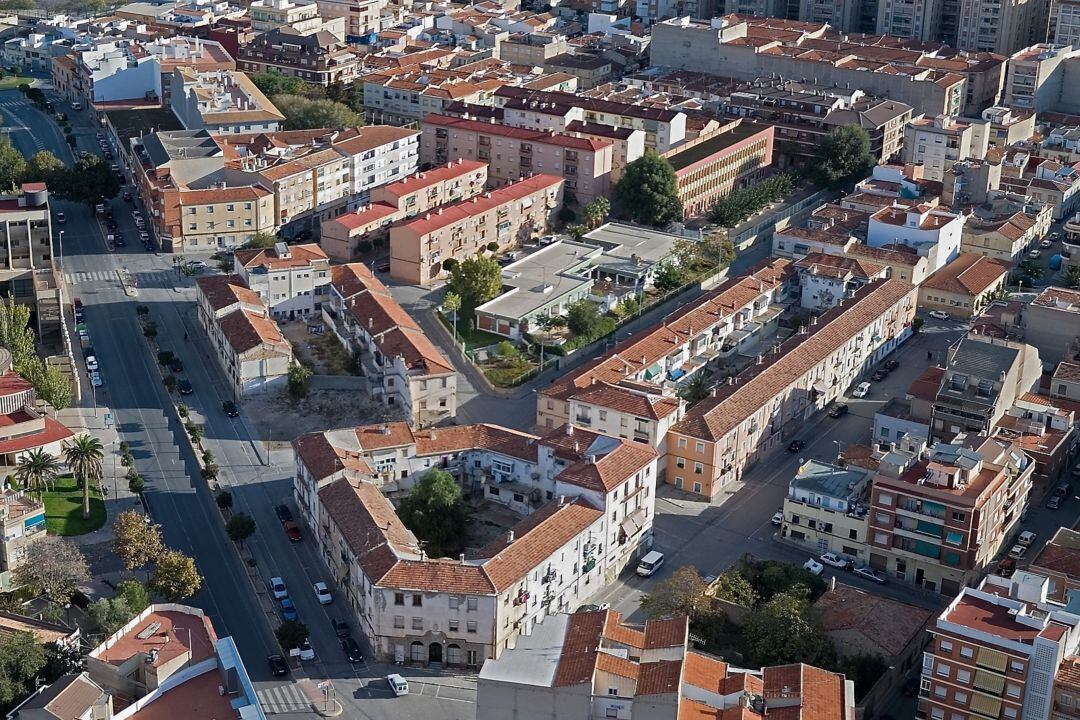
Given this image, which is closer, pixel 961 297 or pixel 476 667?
pixel 476 667

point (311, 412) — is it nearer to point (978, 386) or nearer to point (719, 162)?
point (978, 386)

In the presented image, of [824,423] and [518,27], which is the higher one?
[518,27]

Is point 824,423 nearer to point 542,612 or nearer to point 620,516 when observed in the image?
point 620,516

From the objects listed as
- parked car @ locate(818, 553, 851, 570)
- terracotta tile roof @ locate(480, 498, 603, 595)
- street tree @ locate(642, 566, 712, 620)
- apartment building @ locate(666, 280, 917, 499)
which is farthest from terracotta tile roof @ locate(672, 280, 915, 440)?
street tree @ locate(642, 566, 712, 620)

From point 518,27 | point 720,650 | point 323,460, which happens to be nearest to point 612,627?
point 720,650

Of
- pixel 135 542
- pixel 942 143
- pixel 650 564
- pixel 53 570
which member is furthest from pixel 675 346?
pixel 942 143

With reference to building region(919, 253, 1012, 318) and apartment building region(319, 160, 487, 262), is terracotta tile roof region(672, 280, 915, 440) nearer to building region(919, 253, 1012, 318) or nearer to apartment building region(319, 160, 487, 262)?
building region(919, 253, 1012, 318)

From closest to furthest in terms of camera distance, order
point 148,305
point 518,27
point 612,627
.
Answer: point 612,627, point 148,305, point 518,27
